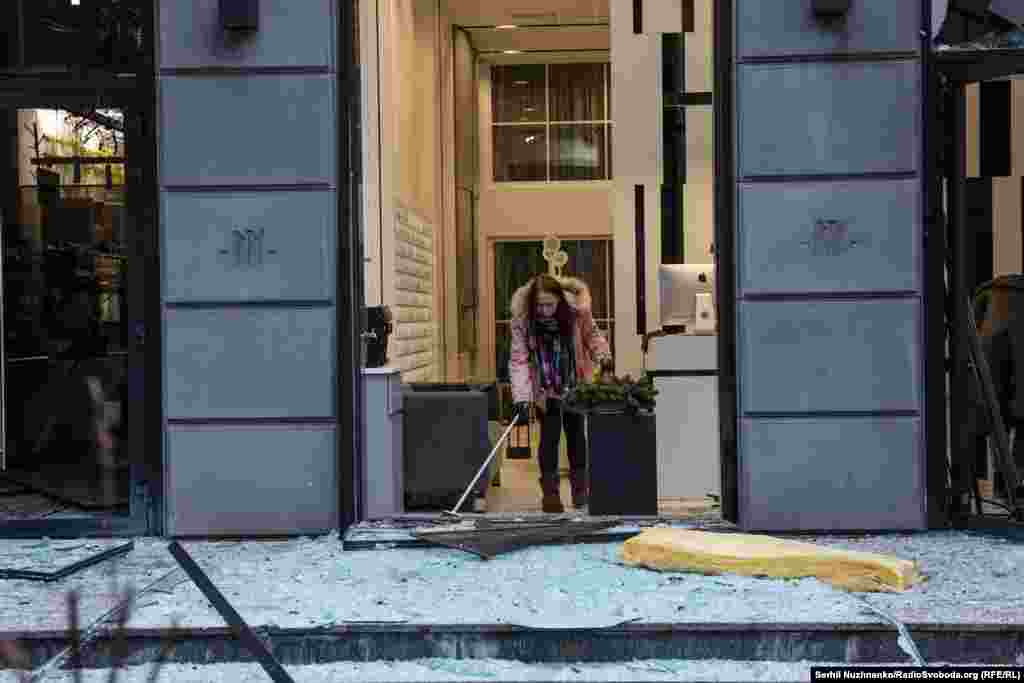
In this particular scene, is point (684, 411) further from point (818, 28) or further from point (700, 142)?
point (818, 28)

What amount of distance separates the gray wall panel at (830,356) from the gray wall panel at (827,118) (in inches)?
28.4

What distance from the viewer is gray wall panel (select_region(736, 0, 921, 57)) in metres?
7.53

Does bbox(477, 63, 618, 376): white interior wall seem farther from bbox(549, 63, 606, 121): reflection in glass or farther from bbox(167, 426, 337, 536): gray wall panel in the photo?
bbox(167, 426, 337, 536): gray wall panel

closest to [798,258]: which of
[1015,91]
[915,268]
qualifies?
[915,268]

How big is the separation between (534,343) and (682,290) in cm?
125

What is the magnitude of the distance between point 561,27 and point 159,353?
10796mm

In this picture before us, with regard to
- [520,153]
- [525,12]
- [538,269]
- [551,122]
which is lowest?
[538,269]

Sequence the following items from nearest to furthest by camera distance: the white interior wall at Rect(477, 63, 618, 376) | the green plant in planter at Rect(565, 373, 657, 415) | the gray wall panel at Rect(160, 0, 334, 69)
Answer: the gray wall panel at Rect(160, 0, 334, 69)
the green plant in planter at Rect(565, 373, 657, 415)
the white interior wall at Rect(477, 63, 618, 376)

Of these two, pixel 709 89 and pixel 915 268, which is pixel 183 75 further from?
pixel 915 268

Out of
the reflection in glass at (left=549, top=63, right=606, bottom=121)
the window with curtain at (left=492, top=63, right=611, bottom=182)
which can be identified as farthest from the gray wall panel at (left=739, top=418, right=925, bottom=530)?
the reflection in glass at (left=549, top=63, right=606, bottom=121)

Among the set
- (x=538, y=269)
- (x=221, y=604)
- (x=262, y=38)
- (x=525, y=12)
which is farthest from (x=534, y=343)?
(x=538, y=269)

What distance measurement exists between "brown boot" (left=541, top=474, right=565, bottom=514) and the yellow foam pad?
1846mm

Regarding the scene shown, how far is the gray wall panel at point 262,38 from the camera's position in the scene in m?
7.67

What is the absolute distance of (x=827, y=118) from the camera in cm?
757
